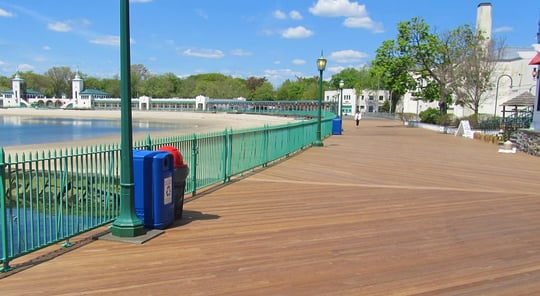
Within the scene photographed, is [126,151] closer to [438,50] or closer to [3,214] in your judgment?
[3,214]

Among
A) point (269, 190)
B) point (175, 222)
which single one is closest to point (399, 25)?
point (269, 190)

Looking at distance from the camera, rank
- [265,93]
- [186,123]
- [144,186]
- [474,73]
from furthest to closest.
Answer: [265,93] → [186,123] → [474,73] → [144,186]

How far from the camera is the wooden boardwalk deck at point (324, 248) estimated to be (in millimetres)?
4184

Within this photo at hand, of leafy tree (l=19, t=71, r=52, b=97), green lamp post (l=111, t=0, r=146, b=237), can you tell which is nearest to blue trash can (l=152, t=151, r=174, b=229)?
green lamp post (l=111, t=0, r=146, b=237)

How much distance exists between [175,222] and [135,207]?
75cm

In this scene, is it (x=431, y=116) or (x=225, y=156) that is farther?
(x=431, y=116)

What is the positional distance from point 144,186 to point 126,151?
1.86 ft

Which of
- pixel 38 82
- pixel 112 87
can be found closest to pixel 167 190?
pixel 112 87

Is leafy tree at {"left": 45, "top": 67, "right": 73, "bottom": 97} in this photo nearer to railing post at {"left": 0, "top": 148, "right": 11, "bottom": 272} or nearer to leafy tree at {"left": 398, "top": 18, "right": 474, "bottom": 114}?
leafy tree at {"left": 398, "top": 18, "right": 474, "bottom": 114}

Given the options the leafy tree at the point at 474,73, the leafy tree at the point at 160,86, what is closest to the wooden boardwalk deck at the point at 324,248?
the leafy tree at the point at 474,73

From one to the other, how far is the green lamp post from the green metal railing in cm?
42

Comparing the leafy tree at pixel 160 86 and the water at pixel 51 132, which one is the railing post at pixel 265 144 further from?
the leafy tree at pixel 160 86

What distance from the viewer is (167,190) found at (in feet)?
19.2

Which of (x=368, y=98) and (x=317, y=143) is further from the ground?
(x=368, y=98)
